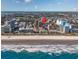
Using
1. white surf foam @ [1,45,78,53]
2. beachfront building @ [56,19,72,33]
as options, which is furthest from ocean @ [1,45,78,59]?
beachfront building @ [56,19,72,33]

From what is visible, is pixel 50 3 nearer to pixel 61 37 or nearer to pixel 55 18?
pixel 55 18

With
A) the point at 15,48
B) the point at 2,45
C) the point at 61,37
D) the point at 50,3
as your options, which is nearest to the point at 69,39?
the point at 61,37

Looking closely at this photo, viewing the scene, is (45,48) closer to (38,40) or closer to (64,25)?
(38,40)

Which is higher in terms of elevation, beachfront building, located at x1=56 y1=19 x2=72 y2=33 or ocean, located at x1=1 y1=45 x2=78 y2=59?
beachfront building, located at x1=56 y1=19 x2=72 y2=33

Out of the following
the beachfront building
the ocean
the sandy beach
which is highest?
the beachfront building

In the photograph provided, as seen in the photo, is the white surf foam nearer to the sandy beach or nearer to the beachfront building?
the sandy beach

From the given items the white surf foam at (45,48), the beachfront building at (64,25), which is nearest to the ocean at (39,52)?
the white surf foam at (45,48)
